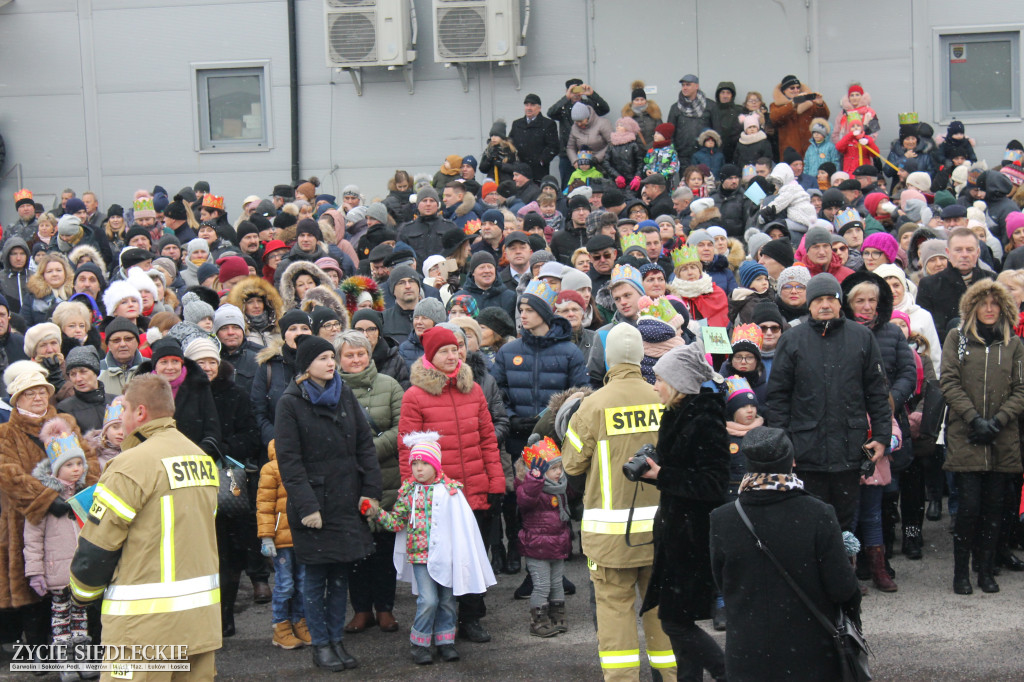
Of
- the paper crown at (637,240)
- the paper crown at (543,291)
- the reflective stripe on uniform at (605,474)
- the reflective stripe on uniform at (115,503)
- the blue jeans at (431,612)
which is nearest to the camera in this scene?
the reflective stripe on uniform at (115,503)

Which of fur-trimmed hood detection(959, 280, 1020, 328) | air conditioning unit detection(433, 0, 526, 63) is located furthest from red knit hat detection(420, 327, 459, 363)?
air conditioning unit detection(433, 0, 526, 63)

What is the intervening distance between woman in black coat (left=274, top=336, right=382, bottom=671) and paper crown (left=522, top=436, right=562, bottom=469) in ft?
3.37

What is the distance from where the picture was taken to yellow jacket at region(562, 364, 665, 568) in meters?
6.05

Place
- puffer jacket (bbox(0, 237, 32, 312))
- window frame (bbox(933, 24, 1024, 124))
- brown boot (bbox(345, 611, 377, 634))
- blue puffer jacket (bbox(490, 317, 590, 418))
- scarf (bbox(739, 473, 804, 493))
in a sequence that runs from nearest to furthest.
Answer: scarf (bbox(739, 473, 804, 493))
brown boot (bbox(345, 611, 377, 634))
blue puffer jacket (bbox(490, 317, 590, 418))
puffer jacket (bbox(0, 237, 32, 312))
window frame (bbox(933, 24, 1024, 124))

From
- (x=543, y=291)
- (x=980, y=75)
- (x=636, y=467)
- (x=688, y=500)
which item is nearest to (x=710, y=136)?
(x=980, y=75)

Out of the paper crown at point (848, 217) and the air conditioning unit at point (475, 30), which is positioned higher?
the air conditioning unit at point (475, 30)

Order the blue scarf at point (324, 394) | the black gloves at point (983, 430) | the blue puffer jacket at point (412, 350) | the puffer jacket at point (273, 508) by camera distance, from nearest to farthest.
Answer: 1. the blue scarf at point (324, 394)
2. the puffer jacket at point (273, 508)
3. the black gloves at point (983, 430)
4. the blue puffer jacket at point (412, 350)

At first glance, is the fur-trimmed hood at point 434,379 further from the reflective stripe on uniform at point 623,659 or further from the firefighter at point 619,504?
the reflective stripe on uniform at point 623,659

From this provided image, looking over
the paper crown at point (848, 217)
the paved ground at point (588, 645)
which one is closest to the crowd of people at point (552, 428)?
the paved ground at point (588, 645)

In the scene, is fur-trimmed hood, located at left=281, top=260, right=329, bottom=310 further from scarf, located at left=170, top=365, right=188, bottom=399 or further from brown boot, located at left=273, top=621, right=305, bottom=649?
brown boot, located at left=273, top=621, right=305, bottom=649

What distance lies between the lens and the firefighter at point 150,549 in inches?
210

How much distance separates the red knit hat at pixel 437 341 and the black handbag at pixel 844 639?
3.25 m

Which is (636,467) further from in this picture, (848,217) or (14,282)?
(14,282)

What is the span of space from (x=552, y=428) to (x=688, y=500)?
1884 mm
